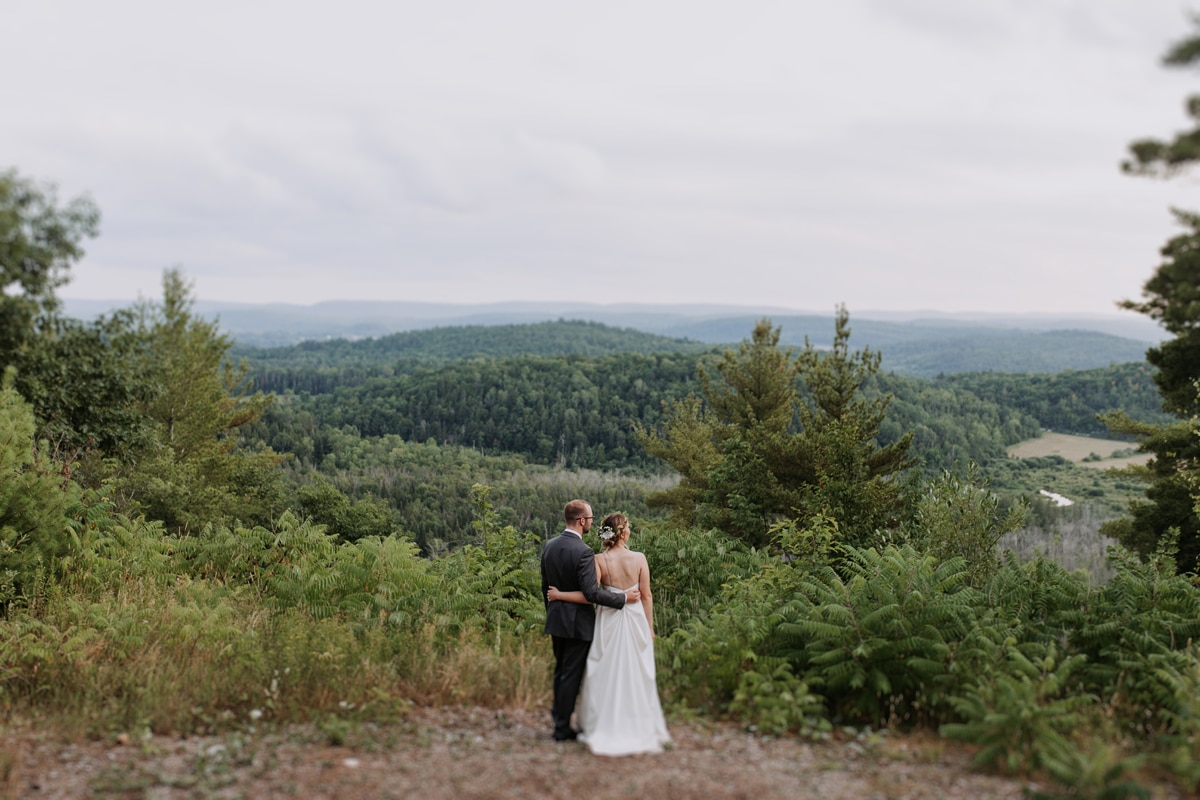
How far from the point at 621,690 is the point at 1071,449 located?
153 meters

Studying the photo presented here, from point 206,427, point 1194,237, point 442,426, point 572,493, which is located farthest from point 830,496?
point 442,426

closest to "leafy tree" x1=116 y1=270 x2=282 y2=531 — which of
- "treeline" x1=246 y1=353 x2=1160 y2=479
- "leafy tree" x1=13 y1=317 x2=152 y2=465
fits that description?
"leafy tree" x1=13 y1=317 x2=152 y2=465

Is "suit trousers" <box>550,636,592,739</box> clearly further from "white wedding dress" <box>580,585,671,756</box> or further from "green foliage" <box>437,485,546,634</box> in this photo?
"green foliage" <box>437,485,546,634</box>

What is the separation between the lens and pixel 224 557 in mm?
12102

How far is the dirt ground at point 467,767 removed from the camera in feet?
17.4

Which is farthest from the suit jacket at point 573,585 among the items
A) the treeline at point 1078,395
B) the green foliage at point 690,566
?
the treeline at point 1078,395

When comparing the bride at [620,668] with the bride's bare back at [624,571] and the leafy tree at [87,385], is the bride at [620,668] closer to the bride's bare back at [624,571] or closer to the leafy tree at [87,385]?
the bride's bare back at [624,571]

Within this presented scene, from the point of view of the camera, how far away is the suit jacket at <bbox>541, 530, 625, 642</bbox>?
673cm

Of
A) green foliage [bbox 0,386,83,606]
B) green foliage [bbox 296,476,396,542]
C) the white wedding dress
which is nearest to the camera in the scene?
the white wedding dress

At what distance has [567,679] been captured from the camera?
265 inches

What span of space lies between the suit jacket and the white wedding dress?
0.12m

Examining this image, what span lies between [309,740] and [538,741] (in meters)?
1.82

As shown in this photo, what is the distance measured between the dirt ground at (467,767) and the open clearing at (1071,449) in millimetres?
137428

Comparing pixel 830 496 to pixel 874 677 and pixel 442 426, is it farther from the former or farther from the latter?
pixel 442 426
